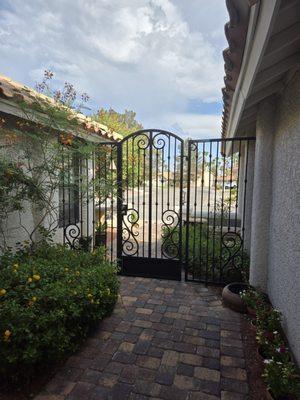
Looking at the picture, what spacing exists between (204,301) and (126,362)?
71.6 inches

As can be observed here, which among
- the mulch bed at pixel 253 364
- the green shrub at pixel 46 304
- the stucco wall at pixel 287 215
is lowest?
the mulch bed at pixel 253 364

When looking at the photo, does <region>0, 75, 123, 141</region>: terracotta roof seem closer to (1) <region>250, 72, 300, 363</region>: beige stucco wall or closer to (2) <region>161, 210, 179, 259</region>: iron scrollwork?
(2) <region>161, 210, 179, 259</region>: iron scrollwork

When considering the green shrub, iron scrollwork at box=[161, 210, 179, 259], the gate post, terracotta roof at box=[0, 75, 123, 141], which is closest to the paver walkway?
the green shrub

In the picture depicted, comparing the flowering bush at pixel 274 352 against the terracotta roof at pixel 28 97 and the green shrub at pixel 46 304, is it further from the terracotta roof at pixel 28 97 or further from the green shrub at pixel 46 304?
the terracotta roof at pixel 28 97

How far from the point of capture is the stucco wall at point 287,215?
2.64 meters

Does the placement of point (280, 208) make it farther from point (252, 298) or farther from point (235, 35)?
point (235, 35)

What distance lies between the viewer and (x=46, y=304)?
2.77m

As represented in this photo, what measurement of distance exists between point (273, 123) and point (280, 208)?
1.29 m

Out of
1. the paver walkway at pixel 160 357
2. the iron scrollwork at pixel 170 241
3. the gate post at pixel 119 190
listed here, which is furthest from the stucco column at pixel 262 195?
the gate post at pixel 119 190

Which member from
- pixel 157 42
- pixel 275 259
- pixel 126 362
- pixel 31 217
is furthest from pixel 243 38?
pixel 157 42

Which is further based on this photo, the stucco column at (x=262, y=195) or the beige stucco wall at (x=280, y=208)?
the stucco column at (x=262, y=195)

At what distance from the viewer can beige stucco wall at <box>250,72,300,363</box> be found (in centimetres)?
269

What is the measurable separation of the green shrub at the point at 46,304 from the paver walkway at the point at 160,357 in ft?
0.80

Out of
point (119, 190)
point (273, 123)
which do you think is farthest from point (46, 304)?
point (273, 123)
